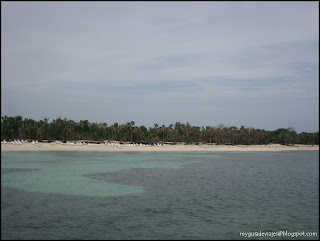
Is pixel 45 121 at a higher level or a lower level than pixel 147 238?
higher

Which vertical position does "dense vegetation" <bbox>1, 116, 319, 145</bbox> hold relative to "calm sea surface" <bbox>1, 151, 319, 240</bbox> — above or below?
above

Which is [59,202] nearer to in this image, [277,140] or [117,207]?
[117,207]

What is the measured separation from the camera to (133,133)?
103062mm

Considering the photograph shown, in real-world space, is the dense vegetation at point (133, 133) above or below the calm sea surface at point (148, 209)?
above

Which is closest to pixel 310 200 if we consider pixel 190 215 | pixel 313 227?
pixel 313 227

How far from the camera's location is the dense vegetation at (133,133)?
9294 cm

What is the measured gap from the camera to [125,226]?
46.1 ft

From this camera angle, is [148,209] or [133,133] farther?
[133,133]

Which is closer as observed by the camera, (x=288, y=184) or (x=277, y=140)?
(x=288, y=184)

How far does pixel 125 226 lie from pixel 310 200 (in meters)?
14.1

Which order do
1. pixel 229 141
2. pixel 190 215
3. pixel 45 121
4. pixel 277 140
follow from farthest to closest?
pixel 277 140 → pixel 229 141 → pixel 45 121 → pixel 190 215

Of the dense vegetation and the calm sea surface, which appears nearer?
the calm sea surface

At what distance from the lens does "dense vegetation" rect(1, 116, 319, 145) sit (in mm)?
92938

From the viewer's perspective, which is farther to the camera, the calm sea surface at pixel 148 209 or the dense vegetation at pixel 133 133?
the dense vegetation at pixel 133 133
